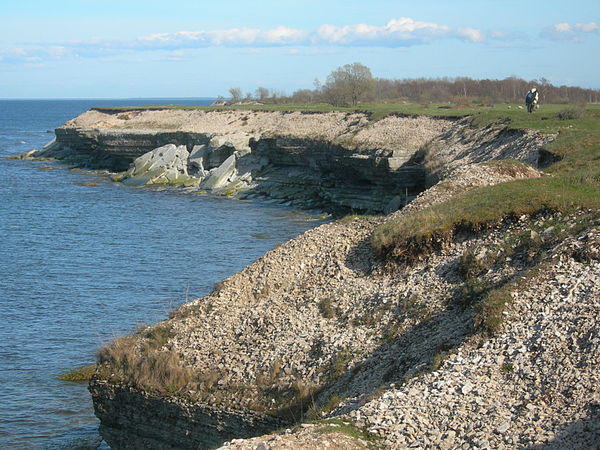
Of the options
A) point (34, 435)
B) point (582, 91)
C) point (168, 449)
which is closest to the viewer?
point (168, 449)

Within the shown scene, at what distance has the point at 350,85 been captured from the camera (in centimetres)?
7531

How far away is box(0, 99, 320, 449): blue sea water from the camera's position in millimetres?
18947

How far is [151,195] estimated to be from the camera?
5512 cm

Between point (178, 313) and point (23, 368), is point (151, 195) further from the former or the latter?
point (178, 313)

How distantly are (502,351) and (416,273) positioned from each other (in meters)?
4.60

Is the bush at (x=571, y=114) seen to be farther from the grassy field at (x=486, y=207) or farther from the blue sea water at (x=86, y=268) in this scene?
the grassy field at (x=486, y=207)

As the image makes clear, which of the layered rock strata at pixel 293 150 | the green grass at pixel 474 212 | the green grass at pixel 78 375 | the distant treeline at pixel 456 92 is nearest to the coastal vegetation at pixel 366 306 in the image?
the green grass at pixel 474 212

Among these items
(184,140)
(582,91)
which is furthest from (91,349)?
(582,91)

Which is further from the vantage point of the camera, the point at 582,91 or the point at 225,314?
the point at 582,91

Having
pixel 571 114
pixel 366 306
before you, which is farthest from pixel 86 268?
pixel 571 114

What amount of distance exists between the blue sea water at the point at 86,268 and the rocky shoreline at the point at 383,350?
334 cm

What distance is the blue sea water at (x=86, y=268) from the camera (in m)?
18.9

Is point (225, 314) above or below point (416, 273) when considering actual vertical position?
below

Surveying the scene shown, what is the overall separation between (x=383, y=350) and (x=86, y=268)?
2034 cm
